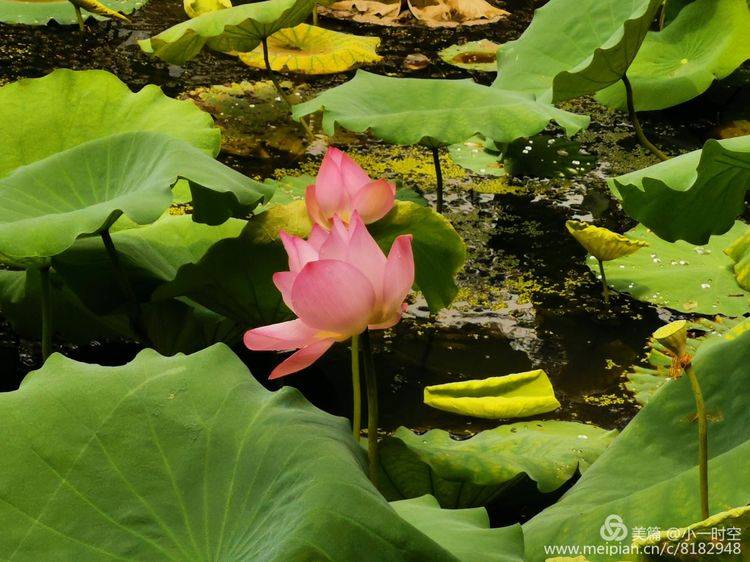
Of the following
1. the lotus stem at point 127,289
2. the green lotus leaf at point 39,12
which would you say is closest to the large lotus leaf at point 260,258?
the lotus stem at point 127,289

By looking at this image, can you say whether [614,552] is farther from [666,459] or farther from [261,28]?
[261,28]

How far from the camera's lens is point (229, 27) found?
8.07 feet

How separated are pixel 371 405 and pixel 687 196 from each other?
613 mm

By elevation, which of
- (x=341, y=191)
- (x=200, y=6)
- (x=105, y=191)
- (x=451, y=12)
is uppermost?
(x=341, y=191)

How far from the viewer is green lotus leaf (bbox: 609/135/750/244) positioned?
52.0 inches

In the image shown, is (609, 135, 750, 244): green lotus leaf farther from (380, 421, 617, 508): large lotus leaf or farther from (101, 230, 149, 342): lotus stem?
(101, 230, 149, 342): lotus stem

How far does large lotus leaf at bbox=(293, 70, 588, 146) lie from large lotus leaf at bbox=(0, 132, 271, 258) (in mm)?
397

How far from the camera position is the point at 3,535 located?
32.3 inches

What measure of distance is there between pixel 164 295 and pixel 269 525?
0.83 m

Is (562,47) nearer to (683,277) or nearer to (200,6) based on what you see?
(683,277)

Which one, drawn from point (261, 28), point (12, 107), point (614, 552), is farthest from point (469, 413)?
point (261, 28)

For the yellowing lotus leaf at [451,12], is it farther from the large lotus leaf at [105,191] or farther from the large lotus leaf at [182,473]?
the large lotus leaf at [182,473]

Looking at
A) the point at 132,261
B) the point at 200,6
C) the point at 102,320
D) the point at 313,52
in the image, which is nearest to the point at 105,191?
the point at 132,261

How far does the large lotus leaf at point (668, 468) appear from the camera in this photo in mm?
921
